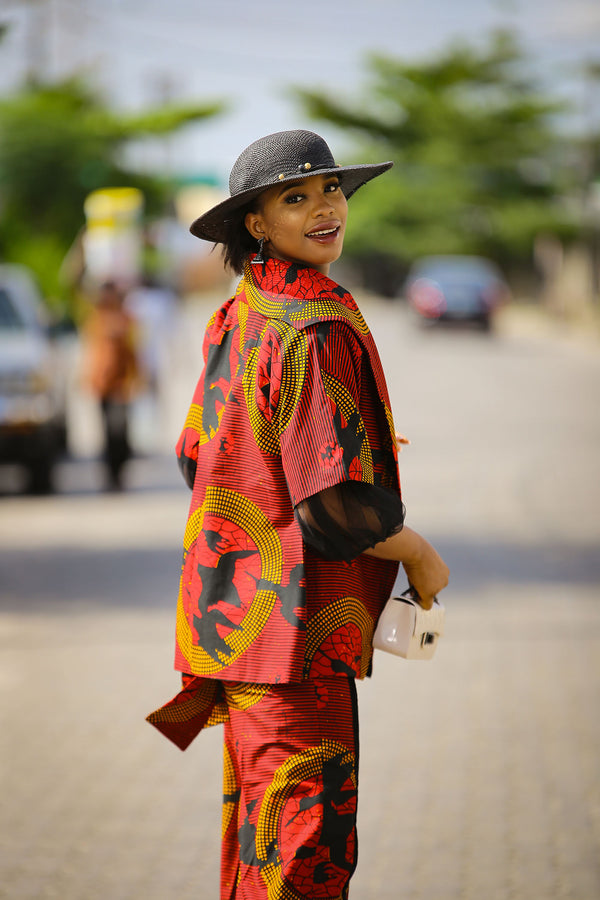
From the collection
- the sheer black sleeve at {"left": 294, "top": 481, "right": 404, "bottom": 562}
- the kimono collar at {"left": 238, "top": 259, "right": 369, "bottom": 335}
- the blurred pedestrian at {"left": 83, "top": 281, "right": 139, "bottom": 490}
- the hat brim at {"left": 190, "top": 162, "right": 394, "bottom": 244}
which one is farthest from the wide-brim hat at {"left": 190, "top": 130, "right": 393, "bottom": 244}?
the blurred pedestrian at {"left": 83, "top": 281, "right": 139, "bottom": 490}

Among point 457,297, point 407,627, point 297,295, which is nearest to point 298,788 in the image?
point 407,627

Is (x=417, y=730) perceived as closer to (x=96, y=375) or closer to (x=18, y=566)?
(x=18, y=566)

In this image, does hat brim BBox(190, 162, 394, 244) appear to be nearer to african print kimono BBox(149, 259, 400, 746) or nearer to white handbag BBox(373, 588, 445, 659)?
african print kimono BBox(149, 259, 400, 746)

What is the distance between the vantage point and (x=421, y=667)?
6.36 m

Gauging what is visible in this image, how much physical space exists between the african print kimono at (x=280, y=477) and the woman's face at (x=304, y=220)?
0.05m

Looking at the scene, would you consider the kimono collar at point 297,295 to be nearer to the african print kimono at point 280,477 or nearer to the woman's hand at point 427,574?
the african print kimono at point 280,477

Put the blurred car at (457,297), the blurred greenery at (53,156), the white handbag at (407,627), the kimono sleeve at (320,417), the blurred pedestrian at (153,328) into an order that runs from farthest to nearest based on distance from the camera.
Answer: the blurred greenery at (53,156) → the blurred car at (457,297) → the blurred pedestrian at (153,328) → the white handbag at (407,627) → the kimono sleeve at (320,417)

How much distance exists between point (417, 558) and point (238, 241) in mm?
739

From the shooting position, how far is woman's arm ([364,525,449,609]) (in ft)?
8.48

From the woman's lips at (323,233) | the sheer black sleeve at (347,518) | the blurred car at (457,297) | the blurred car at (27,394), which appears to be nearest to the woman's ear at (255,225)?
the woman's lips at (323,233)

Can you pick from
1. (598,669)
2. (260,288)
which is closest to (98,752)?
(598,669)

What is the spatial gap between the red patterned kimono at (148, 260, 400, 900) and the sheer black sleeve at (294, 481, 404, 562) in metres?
0.03

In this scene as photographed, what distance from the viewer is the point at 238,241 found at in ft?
9.27

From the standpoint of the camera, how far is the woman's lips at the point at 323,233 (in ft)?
8.82
